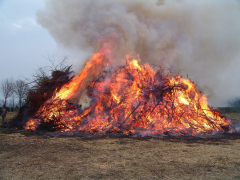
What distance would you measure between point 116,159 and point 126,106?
15.8ft

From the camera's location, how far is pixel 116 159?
4859 mm

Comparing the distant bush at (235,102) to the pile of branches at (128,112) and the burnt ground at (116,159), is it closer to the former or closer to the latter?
the pile of branches at (128,112)

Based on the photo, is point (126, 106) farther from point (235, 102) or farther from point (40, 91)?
point (235, 102)

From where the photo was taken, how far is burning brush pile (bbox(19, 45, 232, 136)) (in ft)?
28.5

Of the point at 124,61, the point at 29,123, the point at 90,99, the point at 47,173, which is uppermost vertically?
the point at 124,61

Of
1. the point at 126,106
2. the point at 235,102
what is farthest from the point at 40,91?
the point at 235,102

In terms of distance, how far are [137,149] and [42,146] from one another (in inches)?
128

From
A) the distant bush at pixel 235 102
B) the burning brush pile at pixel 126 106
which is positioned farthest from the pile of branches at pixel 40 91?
the distant bush at pixel 235 102

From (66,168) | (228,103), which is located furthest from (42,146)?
(228,103)

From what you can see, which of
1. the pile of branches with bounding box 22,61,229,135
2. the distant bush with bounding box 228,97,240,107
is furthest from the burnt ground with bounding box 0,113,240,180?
the distant bush with bounding box 228,97,240,107

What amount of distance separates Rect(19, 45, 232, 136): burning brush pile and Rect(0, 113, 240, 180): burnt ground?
6.06 ft

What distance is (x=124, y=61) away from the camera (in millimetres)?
11500

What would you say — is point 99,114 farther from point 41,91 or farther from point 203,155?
point 203,155

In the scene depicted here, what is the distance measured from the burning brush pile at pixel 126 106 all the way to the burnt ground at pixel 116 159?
1.85m
